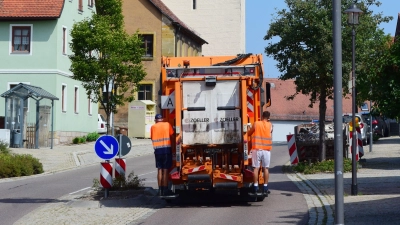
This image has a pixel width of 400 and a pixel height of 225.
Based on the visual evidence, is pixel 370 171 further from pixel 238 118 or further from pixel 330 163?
pixel 238 118

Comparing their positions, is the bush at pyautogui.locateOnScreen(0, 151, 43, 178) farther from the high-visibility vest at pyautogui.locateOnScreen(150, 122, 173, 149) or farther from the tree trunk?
the high-visibility vest at pyautogui.locateOnScreen(150, 122, 173, 149)

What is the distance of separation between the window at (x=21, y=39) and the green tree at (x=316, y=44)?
71.1 feet

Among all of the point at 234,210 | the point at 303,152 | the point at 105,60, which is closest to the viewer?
the point at 234,210

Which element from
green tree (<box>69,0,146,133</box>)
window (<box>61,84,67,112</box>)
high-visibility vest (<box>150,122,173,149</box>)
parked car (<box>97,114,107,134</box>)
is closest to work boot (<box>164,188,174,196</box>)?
high-visibility vest (<box>150,122,173,149</box>)

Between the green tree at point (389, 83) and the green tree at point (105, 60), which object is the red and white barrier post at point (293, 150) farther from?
the green tree at point (105, 60)

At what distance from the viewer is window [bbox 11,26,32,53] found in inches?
1720

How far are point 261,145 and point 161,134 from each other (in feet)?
7.28

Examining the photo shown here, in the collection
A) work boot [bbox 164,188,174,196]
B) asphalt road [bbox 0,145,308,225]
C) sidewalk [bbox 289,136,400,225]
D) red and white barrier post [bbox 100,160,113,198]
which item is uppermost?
red and white barrier post [bbox 100,160,113,198]

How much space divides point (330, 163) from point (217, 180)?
998cm

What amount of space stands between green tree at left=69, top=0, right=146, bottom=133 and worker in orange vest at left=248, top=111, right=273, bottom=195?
11.1 m

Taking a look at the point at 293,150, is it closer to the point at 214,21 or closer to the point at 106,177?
the point at 106,177

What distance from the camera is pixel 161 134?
16.1 metres

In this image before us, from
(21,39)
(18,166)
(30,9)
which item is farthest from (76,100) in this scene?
(18,166)

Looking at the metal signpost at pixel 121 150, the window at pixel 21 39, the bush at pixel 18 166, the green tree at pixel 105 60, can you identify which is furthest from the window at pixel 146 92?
the metal signpost at pixel 121 150
